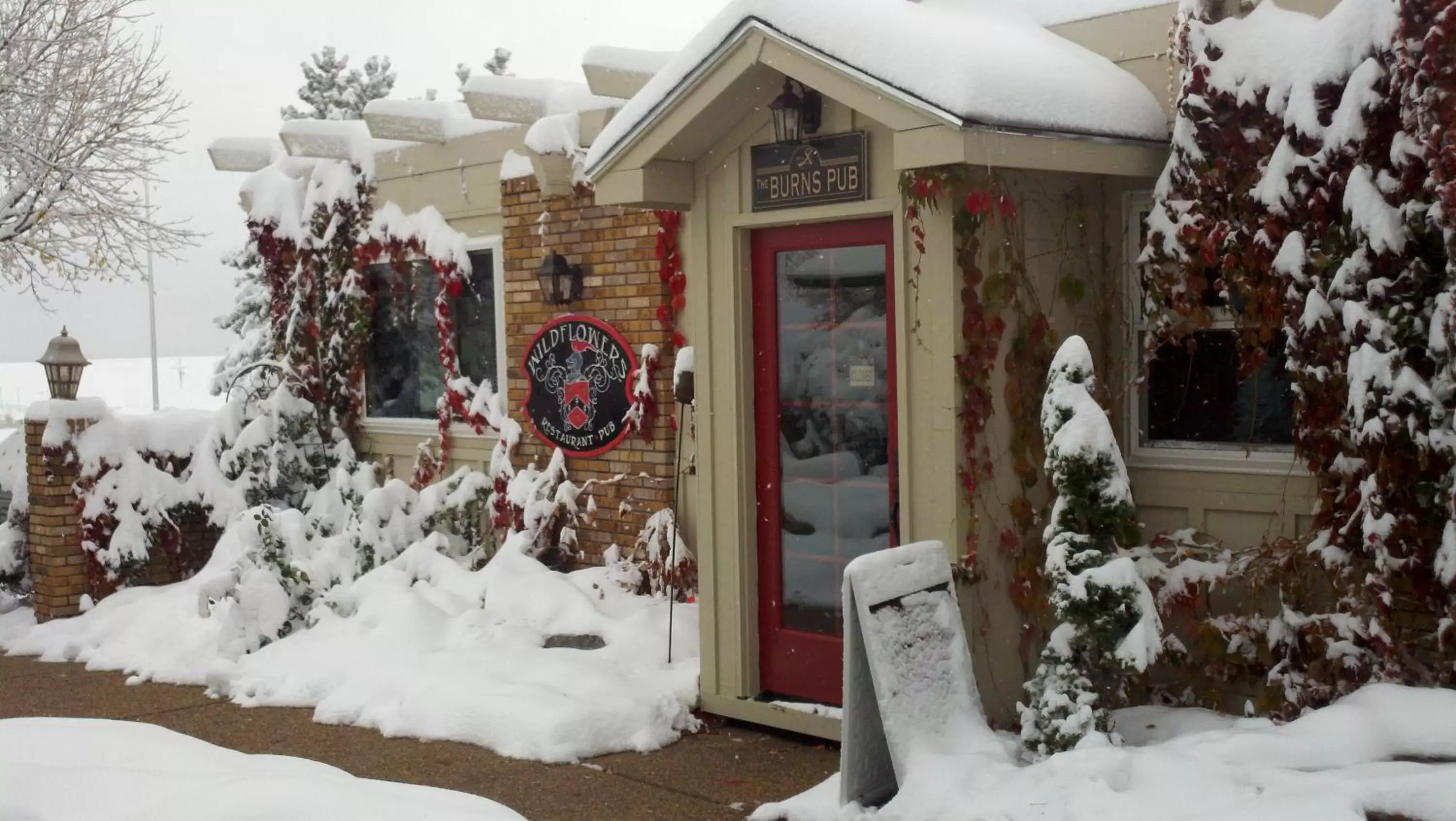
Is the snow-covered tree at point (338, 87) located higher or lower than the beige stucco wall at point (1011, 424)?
higher

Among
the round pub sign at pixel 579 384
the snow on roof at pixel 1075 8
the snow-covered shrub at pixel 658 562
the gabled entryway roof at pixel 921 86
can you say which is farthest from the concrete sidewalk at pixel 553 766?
the snow on roof at pixel 1075 8

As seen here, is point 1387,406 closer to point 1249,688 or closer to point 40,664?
point 1249,688

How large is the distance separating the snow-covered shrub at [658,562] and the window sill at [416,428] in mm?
1616

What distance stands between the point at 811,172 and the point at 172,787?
3756 millimetres

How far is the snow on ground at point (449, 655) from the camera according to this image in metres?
6.28

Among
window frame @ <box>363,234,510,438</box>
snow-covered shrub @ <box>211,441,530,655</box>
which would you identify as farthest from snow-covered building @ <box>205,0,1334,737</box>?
window frame @ <box>363,234,510,438</box>

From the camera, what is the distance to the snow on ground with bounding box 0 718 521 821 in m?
2.97

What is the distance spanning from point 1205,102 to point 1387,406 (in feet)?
4.51

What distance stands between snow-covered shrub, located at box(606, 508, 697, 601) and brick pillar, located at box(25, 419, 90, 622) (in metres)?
4.12

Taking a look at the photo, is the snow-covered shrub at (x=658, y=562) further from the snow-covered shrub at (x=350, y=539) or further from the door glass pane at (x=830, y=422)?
the door glass pane at (x=830, y=422)

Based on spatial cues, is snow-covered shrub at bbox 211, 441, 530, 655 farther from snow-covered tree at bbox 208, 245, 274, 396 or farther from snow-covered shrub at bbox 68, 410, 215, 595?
snow-covered tree at bbox 208, 245, 274, 396

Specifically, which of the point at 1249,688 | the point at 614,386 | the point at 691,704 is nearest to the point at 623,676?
the point at 691,704

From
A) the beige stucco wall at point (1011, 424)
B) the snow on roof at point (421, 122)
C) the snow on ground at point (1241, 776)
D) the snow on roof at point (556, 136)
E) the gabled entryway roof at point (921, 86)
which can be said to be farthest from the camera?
the snow on roof at point (421, 122)

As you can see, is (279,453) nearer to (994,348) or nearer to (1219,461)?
(994,348)
